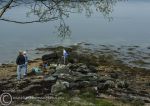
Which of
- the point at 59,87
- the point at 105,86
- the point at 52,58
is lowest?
the point at 52,58

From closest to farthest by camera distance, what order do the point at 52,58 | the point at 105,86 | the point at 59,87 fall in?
the point at 59,87 < the point at 105,86 < the point at 52,58

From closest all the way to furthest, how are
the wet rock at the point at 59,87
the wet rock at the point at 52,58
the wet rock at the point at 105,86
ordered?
the wet rock at the point at 59,87 < the wet rock at the point at 105,86 < the wet rock at the point at 52,58

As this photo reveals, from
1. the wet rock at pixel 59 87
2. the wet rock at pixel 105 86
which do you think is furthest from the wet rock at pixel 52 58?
the wet rock at pixel 59 87

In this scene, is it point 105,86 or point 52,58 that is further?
point 52,58

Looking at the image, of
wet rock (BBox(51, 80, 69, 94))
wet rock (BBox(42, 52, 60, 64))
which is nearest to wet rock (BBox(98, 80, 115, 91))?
wet rock (BBox(51, 80, 69, 94))

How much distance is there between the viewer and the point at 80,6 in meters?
11.9

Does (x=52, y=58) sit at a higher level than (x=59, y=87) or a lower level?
lower

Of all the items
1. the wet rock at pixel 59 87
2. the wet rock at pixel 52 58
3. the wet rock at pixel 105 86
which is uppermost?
the wet rock at pixel 59 87

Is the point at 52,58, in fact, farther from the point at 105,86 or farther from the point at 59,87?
the point at 59,87

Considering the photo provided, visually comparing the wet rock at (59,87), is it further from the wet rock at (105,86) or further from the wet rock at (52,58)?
the wet rock at (52,58)

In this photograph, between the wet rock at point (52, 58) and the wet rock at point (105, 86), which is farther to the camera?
the wet rock at point (52, 58)

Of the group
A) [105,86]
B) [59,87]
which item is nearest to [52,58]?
[105,86]

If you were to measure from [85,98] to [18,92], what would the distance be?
4406 mm

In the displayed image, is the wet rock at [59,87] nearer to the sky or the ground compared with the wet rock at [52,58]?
nearer to the sky
